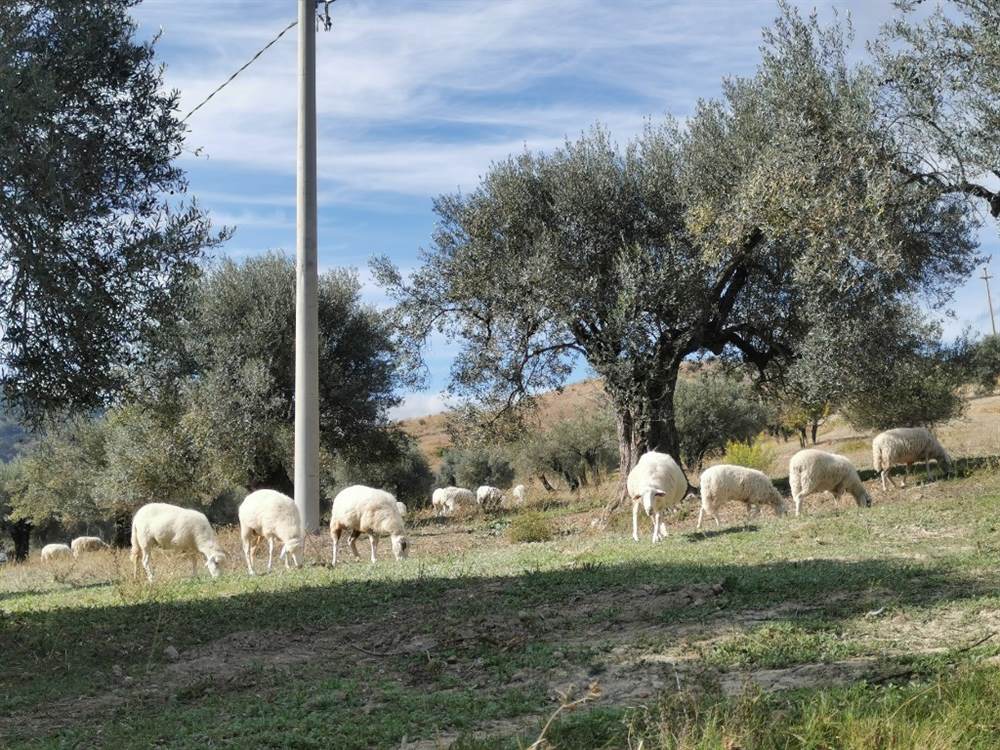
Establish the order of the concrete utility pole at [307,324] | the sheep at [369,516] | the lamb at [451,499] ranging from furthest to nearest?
the lamb at [451,499], the concrete utility pole at [307,324], the sheep at [369,516]

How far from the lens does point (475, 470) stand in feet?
178

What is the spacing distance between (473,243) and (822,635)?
16379 mm

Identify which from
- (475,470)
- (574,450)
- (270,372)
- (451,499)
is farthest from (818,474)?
(475,470)

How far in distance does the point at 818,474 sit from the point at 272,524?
9.65 meters

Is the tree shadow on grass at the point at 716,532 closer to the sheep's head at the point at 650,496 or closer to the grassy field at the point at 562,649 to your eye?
the grassy field at the point at 562,649

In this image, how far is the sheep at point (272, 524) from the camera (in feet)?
52.8

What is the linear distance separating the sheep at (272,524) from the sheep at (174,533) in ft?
2.07

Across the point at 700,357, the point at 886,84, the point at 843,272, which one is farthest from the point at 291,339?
the point at 886,84

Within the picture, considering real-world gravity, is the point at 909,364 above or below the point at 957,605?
above

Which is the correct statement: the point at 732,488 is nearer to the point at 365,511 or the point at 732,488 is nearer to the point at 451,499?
the point at 365,511

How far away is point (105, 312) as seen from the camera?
36.0ft

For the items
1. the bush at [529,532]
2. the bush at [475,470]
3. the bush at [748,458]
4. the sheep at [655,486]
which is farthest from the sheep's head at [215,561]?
the bush at [475,470]

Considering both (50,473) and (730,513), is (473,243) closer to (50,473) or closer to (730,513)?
(730,513)

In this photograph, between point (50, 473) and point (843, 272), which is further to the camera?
point (50, 473)
